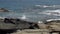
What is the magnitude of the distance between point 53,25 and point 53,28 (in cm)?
29

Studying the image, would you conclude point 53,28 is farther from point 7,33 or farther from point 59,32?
point 7,33

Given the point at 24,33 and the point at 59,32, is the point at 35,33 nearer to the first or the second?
the point at 24,33

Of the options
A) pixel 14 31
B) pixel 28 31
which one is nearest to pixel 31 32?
pixel 28 31

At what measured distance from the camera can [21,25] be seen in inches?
273

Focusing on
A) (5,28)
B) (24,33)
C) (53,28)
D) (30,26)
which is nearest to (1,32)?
(5,28)

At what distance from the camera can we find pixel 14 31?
20.7ft

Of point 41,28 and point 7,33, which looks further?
point 41,28

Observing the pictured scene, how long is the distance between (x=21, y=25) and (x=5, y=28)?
2.78 feet

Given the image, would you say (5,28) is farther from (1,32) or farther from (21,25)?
(21,25)

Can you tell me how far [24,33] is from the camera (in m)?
6.31

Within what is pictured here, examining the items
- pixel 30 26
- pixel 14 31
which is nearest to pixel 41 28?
pixel 30 26

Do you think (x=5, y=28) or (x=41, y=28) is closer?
(x=5, y=28)

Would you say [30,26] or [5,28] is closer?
[5,28]

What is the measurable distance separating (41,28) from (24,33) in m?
0.73
